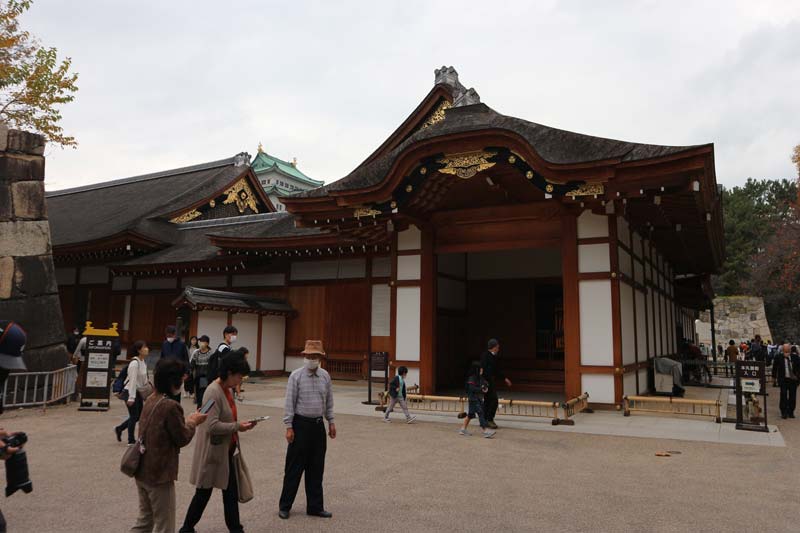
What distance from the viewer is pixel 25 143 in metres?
12.3

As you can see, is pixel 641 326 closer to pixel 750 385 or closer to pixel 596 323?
pixel 596 323

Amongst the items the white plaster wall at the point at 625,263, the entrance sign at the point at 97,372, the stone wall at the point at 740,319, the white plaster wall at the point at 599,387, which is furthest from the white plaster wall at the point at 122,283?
the stone wall at the point at 740,319

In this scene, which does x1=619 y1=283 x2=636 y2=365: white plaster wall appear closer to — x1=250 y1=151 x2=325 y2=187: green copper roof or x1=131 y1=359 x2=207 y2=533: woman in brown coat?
x1=131 y1=359 x2=207 y2=533: woman in brown coat

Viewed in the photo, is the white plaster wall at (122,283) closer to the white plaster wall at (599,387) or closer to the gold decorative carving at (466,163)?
the gold decorative carving at (466,163)

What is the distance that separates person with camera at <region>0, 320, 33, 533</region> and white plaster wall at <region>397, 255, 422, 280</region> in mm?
10259

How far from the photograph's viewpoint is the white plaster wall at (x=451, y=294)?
1500cm

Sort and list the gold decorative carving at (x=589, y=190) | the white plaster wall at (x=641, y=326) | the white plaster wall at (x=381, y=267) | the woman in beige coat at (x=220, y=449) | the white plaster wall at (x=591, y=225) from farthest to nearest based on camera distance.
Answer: the white plaster wall at (x=381, y=267)
the white plaster wall at (x=641, y=326)
the white plaster wall at (x=591, y=225)
the gold decorative carving at (x=589, y=190)
the woman in beige coat at (x=220, y=449)

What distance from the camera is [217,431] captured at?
4.01 meters

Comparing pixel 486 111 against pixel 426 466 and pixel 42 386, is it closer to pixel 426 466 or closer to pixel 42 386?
pixel 426 466

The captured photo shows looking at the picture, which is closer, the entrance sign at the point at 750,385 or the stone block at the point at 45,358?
the entrance sign at the point at 750,385

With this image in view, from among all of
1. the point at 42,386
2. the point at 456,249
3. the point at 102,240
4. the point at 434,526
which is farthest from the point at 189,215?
the point at 434,526

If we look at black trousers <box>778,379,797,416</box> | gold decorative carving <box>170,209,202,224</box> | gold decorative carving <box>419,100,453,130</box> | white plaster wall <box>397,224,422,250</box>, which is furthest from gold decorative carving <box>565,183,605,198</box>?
gold decorative carving <box>170,209,202,224</box>

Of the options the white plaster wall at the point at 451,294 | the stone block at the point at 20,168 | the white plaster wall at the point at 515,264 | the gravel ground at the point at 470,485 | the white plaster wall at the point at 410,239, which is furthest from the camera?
the white plaster wall at the point at 515,264

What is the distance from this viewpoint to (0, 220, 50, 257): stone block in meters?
11.8
